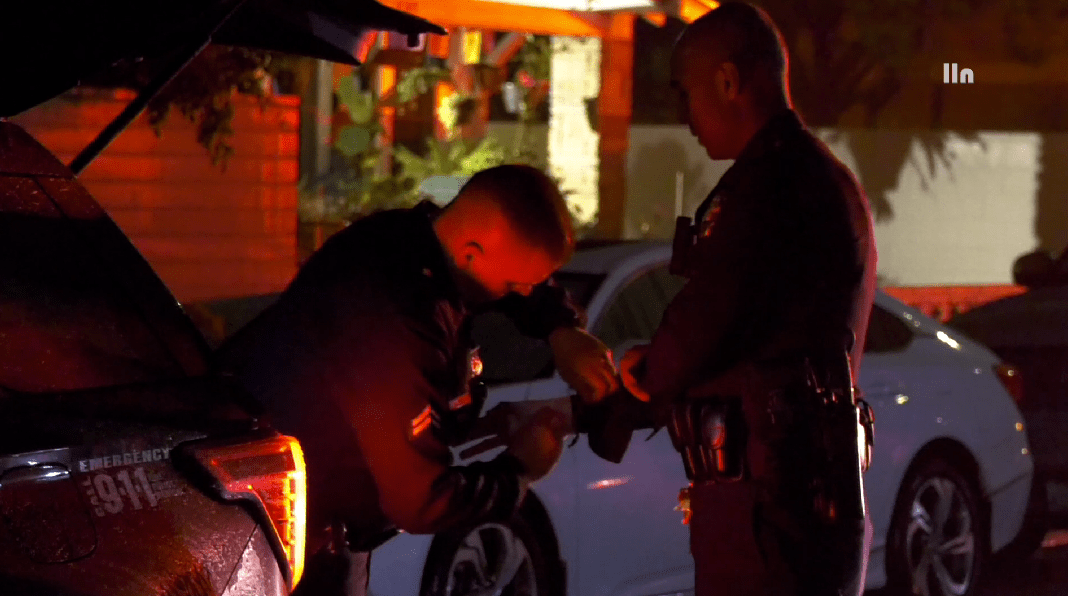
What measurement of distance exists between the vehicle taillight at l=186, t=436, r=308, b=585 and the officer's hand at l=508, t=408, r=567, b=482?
1.61 ft

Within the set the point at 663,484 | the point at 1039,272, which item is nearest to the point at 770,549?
the point at 663,484

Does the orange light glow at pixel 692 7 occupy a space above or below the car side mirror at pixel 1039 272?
above

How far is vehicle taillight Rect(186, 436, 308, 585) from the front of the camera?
282 cm

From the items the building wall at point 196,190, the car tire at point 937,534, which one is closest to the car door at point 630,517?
the car tire at point 937,534

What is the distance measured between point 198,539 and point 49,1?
1.27 m

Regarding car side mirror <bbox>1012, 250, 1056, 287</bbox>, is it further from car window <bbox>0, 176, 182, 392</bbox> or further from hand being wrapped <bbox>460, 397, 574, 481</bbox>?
car window <bbox>0, 176, 182, 392</bbox>

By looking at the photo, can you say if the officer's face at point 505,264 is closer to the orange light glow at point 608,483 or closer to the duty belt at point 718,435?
the duty belt at point 718,435

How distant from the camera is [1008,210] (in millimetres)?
18109

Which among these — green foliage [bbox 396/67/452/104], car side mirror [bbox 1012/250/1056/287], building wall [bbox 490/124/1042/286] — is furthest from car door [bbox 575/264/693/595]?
building wall [bbox 490/124/1042/286]

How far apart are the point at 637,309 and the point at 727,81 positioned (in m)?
2.95

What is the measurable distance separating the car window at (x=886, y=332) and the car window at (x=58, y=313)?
4743 mm

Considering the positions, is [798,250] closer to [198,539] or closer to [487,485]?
[487,485]

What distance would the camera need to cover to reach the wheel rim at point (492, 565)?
5574 millimetres

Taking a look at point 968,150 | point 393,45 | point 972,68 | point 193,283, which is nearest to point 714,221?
point 393,45
